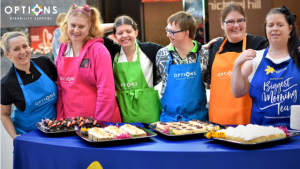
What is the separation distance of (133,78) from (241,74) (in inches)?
36.3

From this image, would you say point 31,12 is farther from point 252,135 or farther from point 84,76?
point 252,135

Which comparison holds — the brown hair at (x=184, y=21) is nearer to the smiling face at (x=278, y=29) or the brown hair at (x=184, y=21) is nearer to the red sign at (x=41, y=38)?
the smiling face at (x=278, y=29)

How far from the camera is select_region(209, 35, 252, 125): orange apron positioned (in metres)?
2.18

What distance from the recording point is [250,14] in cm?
437

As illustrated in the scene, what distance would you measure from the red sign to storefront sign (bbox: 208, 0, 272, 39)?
12.6 feet

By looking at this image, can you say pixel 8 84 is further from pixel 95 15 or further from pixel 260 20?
pixel 260 20

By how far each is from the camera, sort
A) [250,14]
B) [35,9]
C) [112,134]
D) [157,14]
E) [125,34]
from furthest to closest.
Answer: [35,9] → [157,14] → [250,14] → [125,34] → [112,134]

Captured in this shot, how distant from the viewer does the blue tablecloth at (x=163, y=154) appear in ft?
4.07

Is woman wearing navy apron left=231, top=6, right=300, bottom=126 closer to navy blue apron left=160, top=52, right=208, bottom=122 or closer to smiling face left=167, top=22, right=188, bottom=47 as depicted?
navy blue apron left=160, top=52, right=208, bottom=122

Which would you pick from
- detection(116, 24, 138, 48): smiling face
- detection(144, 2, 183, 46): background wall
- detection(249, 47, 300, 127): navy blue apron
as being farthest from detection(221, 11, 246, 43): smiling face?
detection(144, 2, 183, 46): background wall

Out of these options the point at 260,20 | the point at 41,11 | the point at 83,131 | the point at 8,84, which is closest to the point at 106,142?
the point at 83,131

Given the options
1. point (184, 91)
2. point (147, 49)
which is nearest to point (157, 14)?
point (147, 49)

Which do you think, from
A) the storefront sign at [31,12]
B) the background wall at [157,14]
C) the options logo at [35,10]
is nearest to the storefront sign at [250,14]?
the background wall at [157,14]

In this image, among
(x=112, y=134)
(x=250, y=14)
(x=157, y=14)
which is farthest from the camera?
(x=157, y=14)
